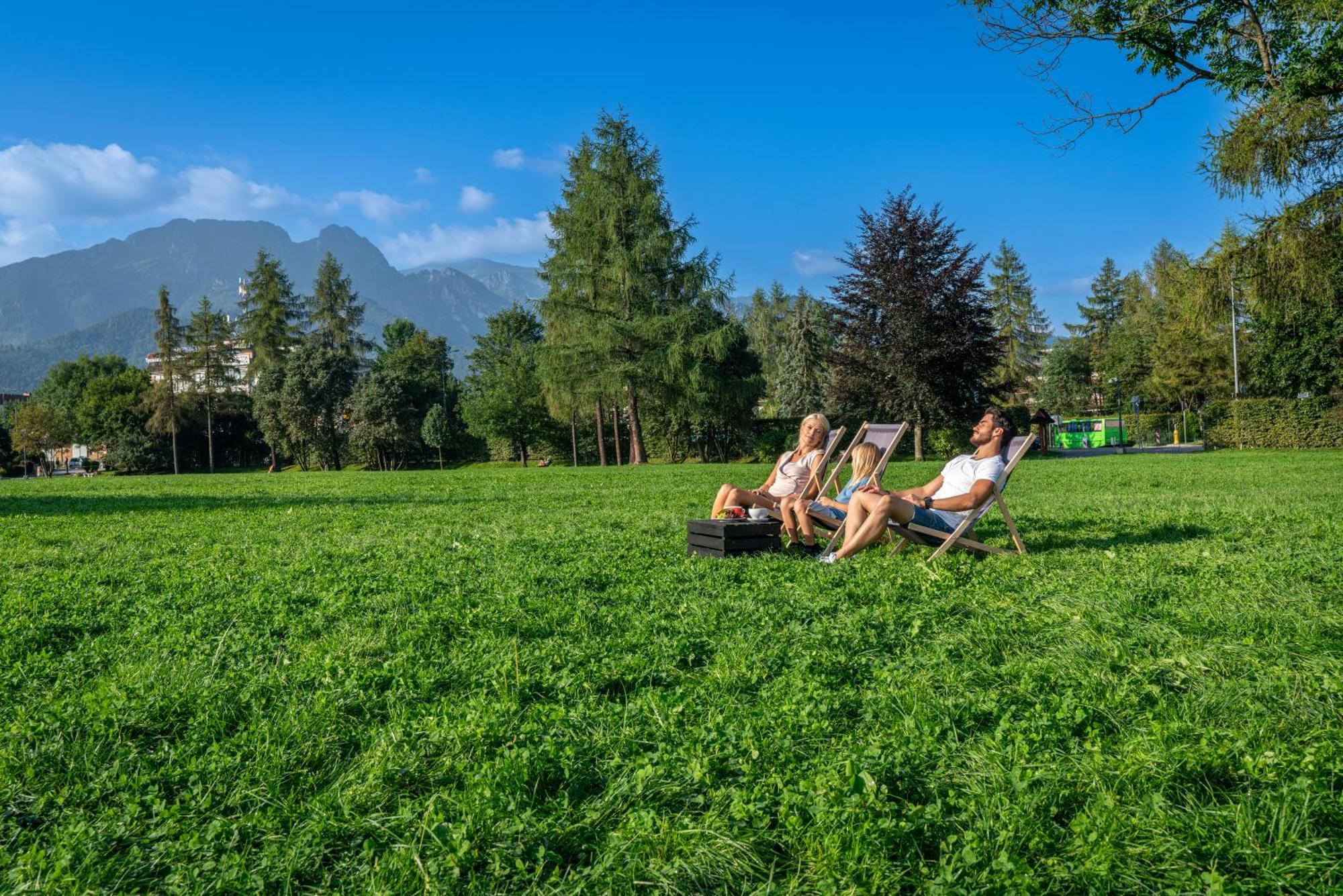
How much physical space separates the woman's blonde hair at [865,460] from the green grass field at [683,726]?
127cm

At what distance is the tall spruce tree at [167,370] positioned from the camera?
51.4 m

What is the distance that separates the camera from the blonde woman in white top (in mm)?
7277

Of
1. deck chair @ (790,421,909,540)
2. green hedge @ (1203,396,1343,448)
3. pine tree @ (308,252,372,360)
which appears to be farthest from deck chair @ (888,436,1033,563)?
pine tree @ (308,252,372,360)

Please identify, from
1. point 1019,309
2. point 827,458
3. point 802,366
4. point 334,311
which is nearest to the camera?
Result: point 827,458

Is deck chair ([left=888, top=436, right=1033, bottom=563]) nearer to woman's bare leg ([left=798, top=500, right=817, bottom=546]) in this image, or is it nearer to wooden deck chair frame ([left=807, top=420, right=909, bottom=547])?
wooden deck chair frame ([left=807, top=420, right=909, bottom=547])

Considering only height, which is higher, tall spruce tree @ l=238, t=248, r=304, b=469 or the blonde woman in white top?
tall spruce tree @ l=238, t=248, r=304, b=469

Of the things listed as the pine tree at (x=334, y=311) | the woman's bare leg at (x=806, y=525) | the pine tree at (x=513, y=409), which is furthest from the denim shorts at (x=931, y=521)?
the pine tree at (x=334, y=311)

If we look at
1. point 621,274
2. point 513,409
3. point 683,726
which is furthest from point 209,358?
point 683,726

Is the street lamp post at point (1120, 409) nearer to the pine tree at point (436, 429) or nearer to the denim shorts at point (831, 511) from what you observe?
Answer: the pine tree at point (436, 429)

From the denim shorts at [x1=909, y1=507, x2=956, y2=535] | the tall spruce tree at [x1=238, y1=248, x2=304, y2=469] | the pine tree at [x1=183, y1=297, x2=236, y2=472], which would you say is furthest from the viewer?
the tall spruce tree at [x1=238, y1=248, x2=304, y2=469]

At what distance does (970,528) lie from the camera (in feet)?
20.6

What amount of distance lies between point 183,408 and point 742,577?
58.3 m

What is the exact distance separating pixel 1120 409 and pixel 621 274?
4058 cm

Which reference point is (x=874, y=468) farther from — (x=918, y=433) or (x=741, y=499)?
(x=918, y=433)
